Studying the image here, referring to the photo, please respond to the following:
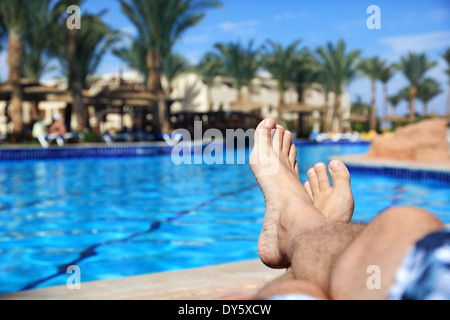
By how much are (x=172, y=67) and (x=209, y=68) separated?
3.11 m

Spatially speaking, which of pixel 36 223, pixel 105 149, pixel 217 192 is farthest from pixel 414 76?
pixel 36 223

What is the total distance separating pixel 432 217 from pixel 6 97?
19.5 metres

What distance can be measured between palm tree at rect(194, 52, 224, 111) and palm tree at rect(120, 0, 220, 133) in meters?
14.7

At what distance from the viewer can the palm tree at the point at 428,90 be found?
5559cm

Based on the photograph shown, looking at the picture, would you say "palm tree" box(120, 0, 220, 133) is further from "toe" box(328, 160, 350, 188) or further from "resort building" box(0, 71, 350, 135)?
"toe" box(328, 160, 350, 188)

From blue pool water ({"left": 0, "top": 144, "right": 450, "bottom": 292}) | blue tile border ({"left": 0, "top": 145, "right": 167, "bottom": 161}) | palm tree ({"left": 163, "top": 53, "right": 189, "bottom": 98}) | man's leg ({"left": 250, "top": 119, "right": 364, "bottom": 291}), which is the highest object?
palm tree ({"left": 163, "top": 53, "right": 189, "bottom": 98})

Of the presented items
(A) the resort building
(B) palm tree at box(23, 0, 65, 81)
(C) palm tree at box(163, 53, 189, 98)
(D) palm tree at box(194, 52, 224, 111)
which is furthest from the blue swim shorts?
(D) palm tree at box(194, 52, 224, 111)

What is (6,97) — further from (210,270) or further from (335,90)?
(335,90)

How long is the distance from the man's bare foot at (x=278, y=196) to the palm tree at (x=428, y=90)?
56.9 metres

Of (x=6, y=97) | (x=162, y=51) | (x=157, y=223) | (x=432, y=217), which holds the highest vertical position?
(x=162, y=51)

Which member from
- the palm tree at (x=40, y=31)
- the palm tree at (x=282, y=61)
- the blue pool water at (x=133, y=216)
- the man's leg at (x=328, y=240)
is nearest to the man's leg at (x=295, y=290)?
the man's leg at (x=328, y=240)

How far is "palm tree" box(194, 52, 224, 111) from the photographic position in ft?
122

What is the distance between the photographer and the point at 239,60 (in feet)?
114

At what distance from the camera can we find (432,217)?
961 millimetres
